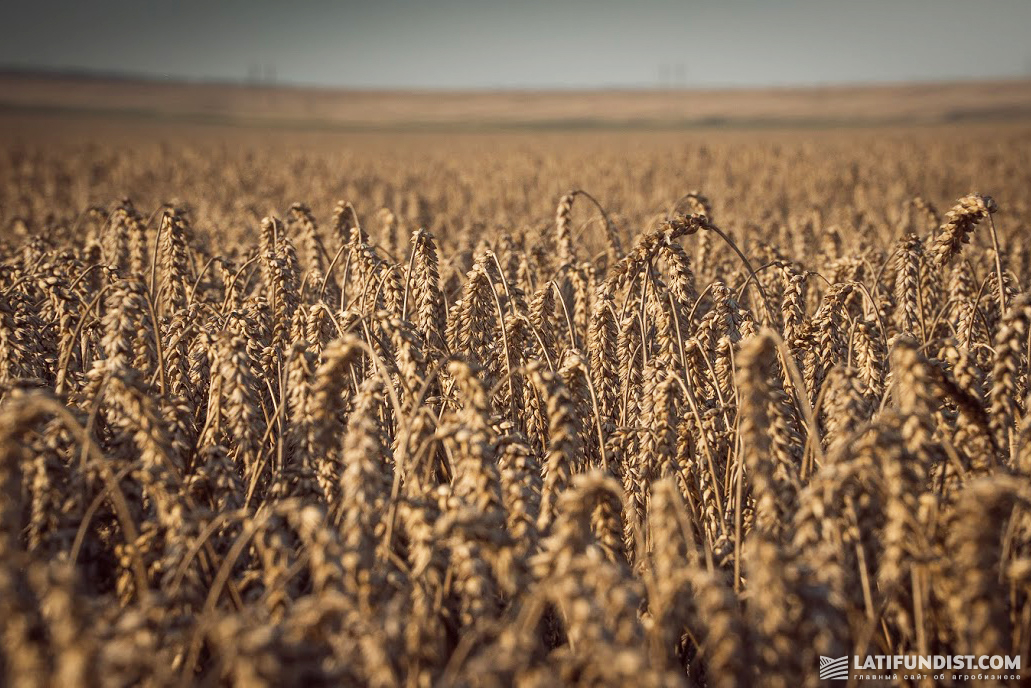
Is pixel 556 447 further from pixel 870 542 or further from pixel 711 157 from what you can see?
pixel 711 157

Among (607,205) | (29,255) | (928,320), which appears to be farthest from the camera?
Result: (607,205)

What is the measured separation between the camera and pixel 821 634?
1.78m

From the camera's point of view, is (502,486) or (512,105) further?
(512,105)

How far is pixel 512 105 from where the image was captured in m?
108

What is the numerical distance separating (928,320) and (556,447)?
3602 millimetres

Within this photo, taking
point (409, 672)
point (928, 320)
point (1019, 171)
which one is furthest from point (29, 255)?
point (1019, 171)

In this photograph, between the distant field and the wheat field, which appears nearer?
the wheat field

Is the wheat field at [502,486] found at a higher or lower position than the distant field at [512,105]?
lower

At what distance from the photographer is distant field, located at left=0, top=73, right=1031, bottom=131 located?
81.3 m

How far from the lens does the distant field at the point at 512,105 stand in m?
81.3

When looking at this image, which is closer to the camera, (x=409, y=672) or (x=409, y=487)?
(x=409, y=672)

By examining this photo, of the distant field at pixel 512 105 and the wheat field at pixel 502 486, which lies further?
the distant field at pixel 512 105

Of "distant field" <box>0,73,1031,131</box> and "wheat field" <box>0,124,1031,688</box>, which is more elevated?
"distant field" <box>0,73,1031,131</box>

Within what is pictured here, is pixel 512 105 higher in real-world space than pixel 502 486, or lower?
higher
